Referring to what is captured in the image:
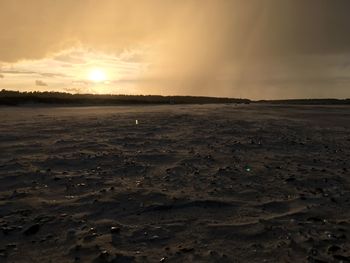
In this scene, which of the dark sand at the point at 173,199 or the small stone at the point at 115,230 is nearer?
the dark sand at the point at 173,199

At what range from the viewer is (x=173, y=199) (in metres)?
10.1

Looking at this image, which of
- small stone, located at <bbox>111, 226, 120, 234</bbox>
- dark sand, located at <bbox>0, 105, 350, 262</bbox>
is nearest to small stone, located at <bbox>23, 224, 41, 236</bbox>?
dark sand, located at <bbox>0, 105, 350, 262</bbox>

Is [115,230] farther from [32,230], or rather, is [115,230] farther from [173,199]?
[173,199]

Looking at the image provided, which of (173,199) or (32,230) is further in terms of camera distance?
(173,199)

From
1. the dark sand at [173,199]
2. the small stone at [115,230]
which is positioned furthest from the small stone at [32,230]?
the small stone at [115,230]

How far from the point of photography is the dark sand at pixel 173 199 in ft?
24.7

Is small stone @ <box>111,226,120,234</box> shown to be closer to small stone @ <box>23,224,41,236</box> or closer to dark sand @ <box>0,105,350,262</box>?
dark sand @ <box>0,105,350,262</box>

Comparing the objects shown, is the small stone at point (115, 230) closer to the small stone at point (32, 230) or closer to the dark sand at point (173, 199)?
the dark sand at point (173, 199)

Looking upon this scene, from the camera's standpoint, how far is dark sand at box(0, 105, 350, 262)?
754 centimetres

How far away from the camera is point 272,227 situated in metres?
8.44

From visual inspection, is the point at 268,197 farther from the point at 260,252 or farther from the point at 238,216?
the point at 260,252

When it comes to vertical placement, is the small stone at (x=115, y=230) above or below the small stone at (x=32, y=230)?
above

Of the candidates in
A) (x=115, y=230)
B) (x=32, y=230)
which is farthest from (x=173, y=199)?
(x=32, y=230)

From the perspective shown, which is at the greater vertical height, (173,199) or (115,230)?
(173,199)
